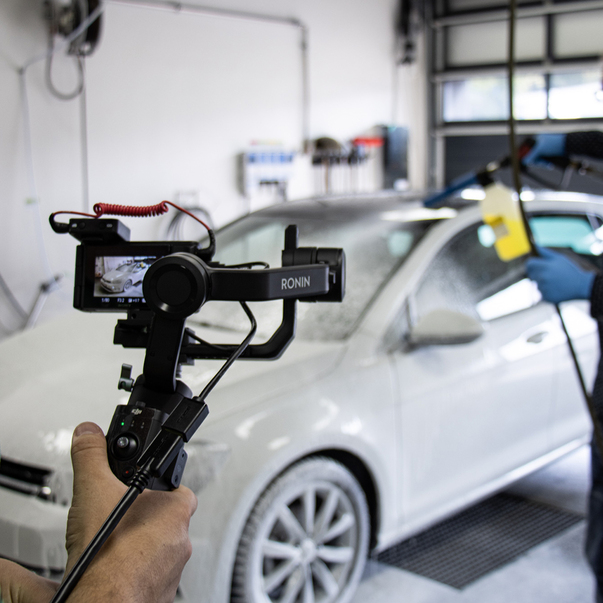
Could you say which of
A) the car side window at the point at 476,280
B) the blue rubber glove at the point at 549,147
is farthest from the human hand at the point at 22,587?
the blue rubber glove at the point at 549,147

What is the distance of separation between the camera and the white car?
30cm

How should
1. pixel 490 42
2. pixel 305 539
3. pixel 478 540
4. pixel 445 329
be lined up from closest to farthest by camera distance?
pixel 305 539
pixel 445 329
pixel 478 540
pixel 490 42

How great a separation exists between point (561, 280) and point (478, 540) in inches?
43.2

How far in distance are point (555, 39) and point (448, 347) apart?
5.72 m

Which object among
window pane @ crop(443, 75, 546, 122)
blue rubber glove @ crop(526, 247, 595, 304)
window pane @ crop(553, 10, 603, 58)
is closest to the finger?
blue rubber glove @ crop(526, 247, 595, 304)

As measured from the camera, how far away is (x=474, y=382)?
85.7 inches

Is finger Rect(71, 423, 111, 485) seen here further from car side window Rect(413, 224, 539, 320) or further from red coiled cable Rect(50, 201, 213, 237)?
car side window Rect(413, 224, 539, 320)

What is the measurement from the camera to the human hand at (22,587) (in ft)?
2.03

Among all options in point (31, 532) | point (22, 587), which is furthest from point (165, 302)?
point (31, 532)

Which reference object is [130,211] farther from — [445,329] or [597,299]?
[445,329]

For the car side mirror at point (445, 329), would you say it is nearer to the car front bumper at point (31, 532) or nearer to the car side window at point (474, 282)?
the car side window at point (474, 282)

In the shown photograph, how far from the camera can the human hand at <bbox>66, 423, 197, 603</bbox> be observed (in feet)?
1.85

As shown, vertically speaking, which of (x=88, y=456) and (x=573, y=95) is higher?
(x=573, y=95)

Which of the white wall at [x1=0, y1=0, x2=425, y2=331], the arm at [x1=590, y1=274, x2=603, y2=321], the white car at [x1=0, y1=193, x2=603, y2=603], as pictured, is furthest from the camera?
the white wall at [x1=0, y1=0, x2=425, y2=331]
